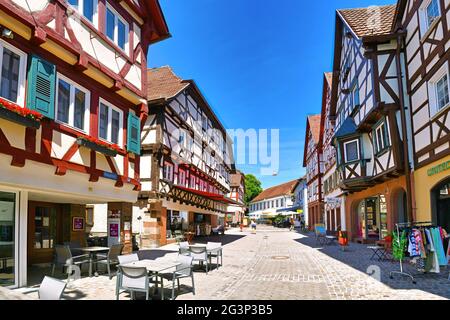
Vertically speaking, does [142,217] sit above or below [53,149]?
below

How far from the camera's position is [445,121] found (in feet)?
37.8

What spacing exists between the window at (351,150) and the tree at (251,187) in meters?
68.7

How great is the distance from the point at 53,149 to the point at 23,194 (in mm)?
1186

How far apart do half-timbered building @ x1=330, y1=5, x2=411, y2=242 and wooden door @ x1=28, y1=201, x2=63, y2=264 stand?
12.6 metres

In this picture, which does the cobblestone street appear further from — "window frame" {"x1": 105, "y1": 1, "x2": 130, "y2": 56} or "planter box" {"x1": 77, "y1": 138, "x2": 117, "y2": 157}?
"window frame" {"x1": 105, "y1": 1, "x2": 130, "y2": 56}

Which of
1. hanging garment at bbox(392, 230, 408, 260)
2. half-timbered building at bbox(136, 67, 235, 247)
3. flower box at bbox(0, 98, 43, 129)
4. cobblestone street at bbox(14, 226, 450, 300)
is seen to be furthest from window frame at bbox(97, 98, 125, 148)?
hanging garment at bbox(392, 230, 408, 260)

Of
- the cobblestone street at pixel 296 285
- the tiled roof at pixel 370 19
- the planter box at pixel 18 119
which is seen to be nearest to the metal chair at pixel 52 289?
the cobblestone street at pixel 296 285

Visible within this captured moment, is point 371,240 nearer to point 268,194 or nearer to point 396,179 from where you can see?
point 396,179

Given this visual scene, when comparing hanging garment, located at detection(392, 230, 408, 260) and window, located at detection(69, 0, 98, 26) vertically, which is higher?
window, located at detection(69, 0, 98, 26)

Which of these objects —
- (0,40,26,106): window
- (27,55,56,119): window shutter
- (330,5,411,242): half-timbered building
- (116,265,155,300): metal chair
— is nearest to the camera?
(116,265,155,300): metal chair

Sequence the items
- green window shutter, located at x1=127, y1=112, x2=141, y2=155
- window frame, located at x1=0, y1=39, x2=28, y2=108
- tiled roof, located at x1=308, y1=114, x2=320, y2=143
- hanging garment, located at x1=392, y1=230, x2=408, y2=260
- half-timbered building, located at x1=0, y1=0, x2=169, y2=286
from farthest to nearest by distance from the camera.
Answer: tiled roof, located at x1=308, y1=114, x2=320, y2=143
green window shutter, located at x1=127, y1=112, x2=141, y2=155
hanging garment, located at x1=392, y1=230, x2=408, y2=260
window frame, located at x1=0, y1=39, x2=28, y2=108
half-timbered building, located at x1=0, y1=0, x2=169, y2=286

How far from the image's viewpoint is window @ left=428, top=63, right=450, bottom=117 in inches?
465

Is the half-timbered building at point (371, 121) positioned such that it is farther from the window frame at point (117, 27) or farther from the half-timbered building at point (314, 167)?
the half-timbered building at point (314, 167)
